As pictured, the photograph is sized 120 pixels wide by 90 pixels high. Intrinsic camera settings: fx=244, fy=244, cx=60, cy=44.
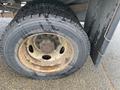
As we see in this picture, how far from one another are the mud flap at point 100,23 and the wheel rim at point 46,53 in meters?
0.28

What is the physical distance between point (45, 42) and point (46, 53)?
0.13 m

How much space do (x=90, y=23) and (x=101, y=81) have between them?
0.63 m

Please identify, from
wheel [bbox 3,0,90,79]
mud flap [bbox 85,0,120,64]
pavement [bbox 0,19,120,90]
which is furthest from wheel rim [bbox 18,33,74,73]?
mud flap [bbox 85,0,120,64]

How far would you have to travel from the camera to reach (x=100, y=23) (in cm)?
242

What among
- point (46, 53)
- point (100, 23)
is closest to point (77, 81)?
point (46, 53)

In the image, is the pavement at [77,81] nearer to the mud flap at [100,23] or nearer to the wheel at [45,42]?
the wheel at [45,42]

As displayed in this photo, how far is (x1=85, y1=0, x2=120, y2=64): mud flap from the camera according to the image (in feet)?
6.92

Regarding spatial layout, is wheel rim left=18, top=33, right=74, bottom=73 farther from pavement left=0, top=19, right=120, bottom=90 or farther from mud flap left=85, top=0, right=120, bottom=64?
mud flap left=85, top=0, right=120, bottom=64

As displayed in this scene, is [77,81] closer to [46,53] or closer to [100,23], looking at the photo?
[46,53]

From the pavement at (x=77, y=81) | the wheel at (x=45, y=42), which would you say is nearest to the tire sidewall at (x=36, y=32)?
the wheel at (x=45, y=42)

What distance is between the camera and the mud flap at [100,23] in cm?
211

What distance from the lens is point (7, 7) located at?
2684 mm

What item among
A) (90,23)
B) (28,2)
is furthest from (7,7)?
(90,23)

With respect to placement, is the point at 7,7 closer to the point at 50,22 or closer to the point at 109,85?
the point at 50,22
